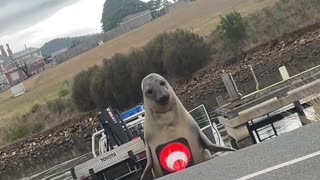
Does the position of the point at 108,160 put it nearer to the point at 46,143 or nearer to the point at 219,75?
the point at 219,75

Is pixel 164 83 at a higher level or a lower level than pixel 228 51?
higher

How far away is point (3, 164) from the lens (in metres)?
72.8

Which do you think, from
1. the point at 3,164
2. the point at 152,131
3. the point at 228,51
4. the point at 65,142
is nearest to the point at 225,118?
the point at 152,131

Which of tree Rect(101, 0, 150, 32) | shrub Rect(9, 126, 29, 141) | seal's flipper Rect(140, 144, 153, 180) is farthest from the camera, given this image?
tree Rect(101, 0, 150, 32)

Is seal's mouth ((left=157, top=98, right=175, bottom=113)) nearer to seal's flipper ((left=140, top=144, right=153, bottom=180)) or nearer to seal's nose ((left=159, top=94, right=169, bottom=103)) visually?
seal's nose ((left=159, top=94, right=169, bottom=103))

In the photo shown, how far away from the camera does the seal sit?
1343cm

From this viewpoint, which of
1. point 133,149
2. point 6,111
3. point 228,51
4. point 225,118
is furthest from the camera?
point 6,111

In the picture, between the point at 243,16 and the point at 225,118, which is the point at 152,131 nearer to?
the point at 225,118

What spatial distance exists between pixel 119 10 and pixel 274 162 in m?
177

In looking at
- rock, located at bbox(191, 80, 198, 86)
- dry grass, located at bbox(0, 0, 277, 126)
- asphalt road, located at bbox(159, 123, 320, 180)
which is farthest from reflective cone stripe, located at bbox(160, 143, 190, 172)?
dry grass, located at bbox(0, 0, 277, 126)

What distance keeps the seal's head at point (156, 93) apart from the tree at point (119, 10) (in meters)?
166

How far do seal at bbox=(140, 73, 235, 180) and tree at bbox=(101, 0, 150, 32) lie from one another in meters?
166

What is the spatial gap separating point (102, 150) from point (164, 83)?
22.1ft

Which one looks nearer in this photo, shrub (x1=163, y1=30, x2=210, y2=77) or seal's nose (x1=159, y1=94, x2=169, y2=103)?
seal's nose (x1=159, y1=94, x2=169, y2=103)
